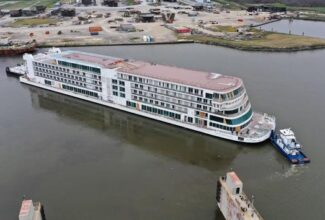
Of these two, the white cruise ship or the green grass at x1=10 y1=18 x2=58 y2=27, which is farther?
the green grass at x1=10 y1=18 x2=58 y2=27

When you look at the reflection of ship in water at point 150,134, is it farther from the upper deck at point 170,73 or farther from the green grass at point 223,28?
the green grass at point 223,28

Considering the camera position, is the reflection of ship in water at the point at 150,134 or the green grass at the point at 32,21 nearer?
the reflection of ship in water at the point at 150,134

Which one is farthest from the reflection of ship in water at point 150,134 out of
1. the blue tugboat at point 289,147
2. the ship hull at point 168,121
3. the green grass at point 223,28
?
the green grass at point 223,28

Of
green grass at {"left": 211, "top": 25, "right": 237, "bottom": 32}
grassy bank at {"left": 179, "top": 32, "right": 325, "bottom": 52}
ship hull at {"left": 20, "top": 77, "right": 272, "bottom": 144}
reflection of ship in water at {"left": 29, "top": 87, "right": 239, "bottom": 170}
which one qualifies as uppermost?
green grass at {"left": 211, "top": 25, "right": 237, "bottom": 32}

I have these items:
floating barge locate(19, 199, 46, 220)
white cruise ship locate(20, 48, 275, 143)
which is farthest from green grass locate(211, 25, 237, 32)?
floating barge locate(19, 199, 46, 220)

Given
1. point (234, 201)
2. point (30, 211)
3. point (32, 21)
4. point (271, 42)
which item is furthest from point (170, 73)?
point (32, 21)

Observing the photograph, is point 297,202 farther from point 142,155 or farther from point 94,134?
point 94,134

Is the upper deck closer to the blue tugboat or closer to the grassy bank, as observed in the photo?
the blue tugboat

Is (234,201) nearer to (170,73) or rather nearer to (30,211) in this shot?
(30,211)
